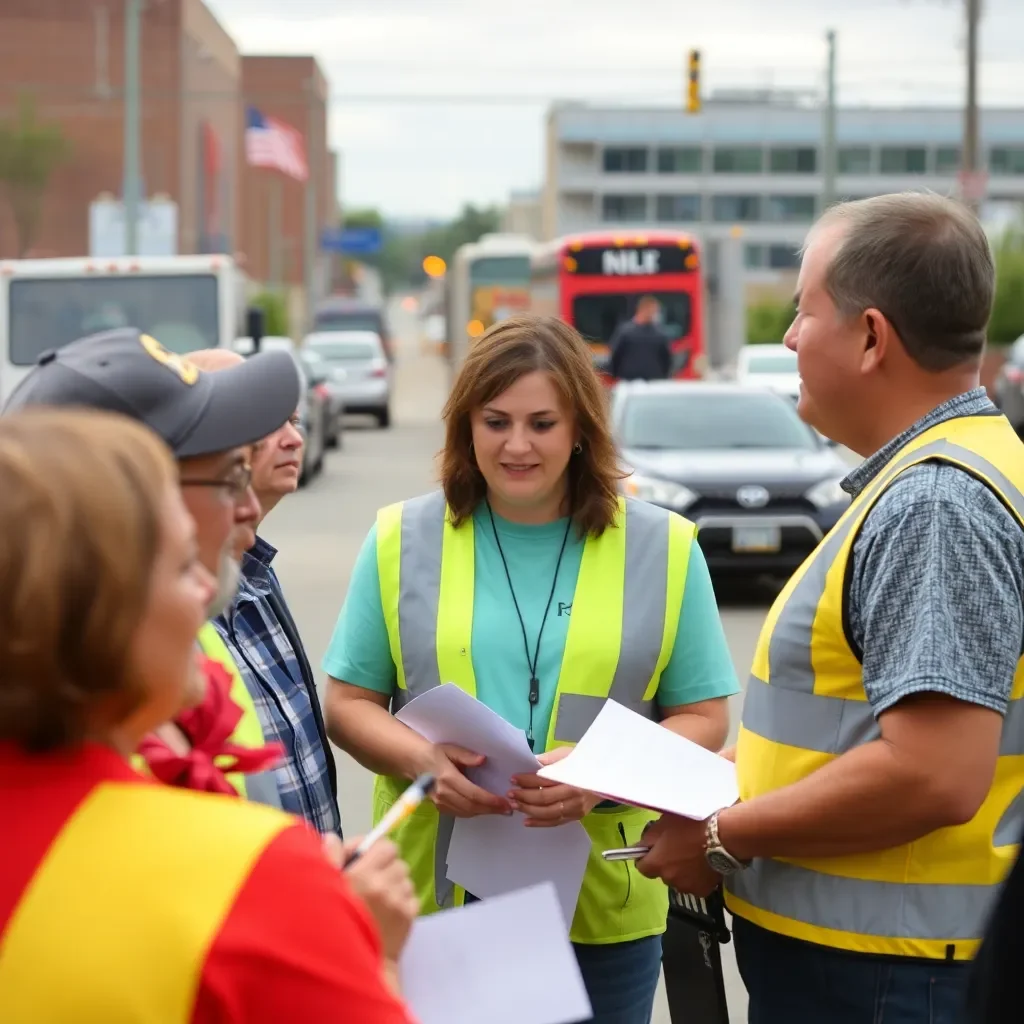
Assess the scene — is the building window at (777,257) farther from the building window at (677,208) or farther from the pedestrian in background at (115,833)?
the pedestrian in background at (115,833)

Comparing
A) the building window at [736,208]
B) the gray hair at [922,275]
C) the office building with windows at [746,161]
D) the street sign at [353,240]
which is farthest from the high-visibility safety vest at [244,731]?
the building window at [736,208]

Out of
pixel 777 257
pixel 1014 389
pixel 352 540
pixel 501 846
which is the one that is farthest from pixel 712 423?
pixel 777 257

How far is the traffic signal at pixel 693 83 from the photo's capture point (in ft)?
113

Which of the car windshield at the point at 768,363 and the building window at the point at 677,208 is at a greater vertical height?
the building window at the point at 677,208

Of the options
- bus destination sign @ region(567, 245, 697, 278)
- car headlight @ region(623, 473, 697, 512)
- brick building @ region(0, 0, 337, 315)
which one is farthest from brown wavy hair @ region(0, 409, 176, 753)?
brick building @ region(0, 0, 337, 315)

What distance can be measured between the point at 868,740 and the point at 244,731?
94 centimetres

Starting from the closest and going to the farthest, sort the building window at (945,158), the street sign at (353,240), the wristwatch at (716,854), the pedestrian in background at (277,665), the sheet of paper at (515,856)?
the wristwatch at (716,854) < the pedestrian in background at (277,665) < the sheet of paper at (515,856) < the street sign at (353,240) < the building window at (945,158)

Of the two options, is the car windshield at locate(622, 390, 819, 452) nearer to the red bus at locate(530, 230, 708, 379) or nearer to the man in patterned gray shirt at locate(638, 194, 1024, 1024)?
the man in patterned gray shirt at locate(638, 194, 1024, 1024)

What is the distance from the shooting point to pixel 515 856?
3305mm

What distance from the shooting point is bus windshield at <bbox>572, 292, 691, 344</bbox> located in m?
29.4

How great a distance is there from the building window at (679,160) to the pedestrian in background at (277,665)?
11746 cm

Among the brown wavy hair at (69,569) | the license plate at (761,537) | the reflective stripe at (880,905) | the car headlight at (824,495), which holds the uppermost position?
the brown wavy hair at (69,569)

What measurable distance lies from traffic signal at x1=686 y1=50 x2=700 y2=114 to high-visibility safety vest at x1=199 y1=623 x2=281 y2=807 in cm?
3322

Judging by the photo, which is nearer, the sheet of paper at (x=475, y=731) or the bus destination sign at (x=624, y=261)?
the sheet of paper at (x=475, y=731)
